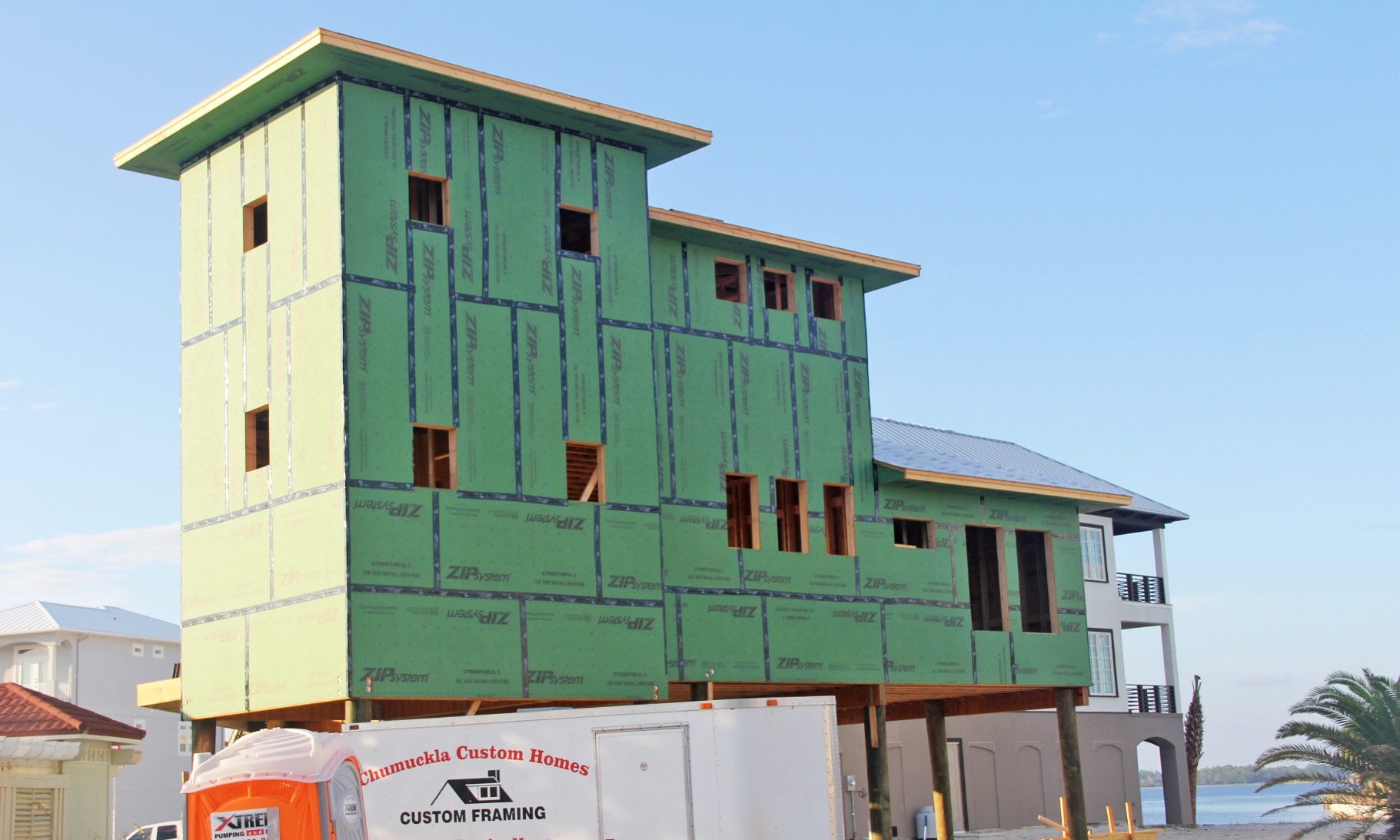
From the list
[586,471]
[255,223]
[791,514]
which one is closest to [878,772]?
[791,514]

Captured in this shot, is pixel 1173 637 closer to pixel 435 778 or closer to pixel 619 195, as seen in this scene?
pixel 619 195

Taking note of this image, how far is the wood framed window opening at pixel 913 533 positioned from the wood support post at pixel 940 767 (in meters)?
4.43

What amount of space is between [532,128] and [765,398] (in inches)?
280

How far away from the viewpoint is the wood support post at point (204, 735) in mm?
27531

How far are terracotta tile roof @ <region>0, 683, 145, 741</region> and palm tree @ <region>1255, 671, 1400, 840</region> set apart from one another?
21.6 meters

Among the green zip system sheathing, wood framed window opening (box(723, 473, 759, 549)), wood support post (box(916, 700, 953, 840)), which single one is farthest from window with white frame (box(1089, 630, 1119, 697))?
the green zip system sheathing

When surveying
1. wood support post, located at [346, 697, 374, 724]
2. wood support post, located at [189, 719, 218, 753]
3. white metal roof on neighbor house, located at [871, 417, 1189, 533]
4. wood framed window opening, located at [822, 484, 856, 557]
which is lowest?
wood support post, located at [189, 719, 218, 753]

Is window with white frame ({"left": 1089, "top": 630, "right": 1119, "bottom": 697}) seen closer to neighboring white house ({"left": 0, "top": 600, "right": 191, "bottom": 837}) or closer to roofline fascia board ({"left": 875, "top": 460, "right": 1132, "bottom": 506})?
roofline fascia board ({"left": 875, "top": 460, "right": 1132, "bottom": 506})

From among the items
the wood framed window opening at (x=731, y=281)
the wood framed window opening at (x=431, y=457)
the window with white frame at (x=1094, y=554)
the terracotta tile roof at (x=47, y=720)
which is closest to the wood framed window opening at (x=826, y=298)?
the wood framed window opening at (x=731, y=281)

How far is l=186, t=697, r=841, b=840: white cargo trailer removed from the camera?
19453mm

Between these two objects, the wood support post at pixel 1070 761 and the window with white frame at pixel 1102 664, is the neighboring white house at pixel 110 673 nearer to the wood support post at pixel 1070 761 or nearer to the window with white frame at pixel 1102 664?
the window with white frame at pixel 1102 664

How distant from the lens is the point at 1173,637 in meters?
58.2

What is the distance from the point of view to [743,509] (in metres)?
32.6

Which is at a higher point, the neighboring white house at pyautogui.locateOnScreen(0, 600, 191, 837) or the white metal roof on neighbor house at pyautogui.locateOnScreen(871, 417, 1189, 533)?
the white metal roof on neighbor house at pyautogui.locateOnScreen(871, 417, 1189, 533)
